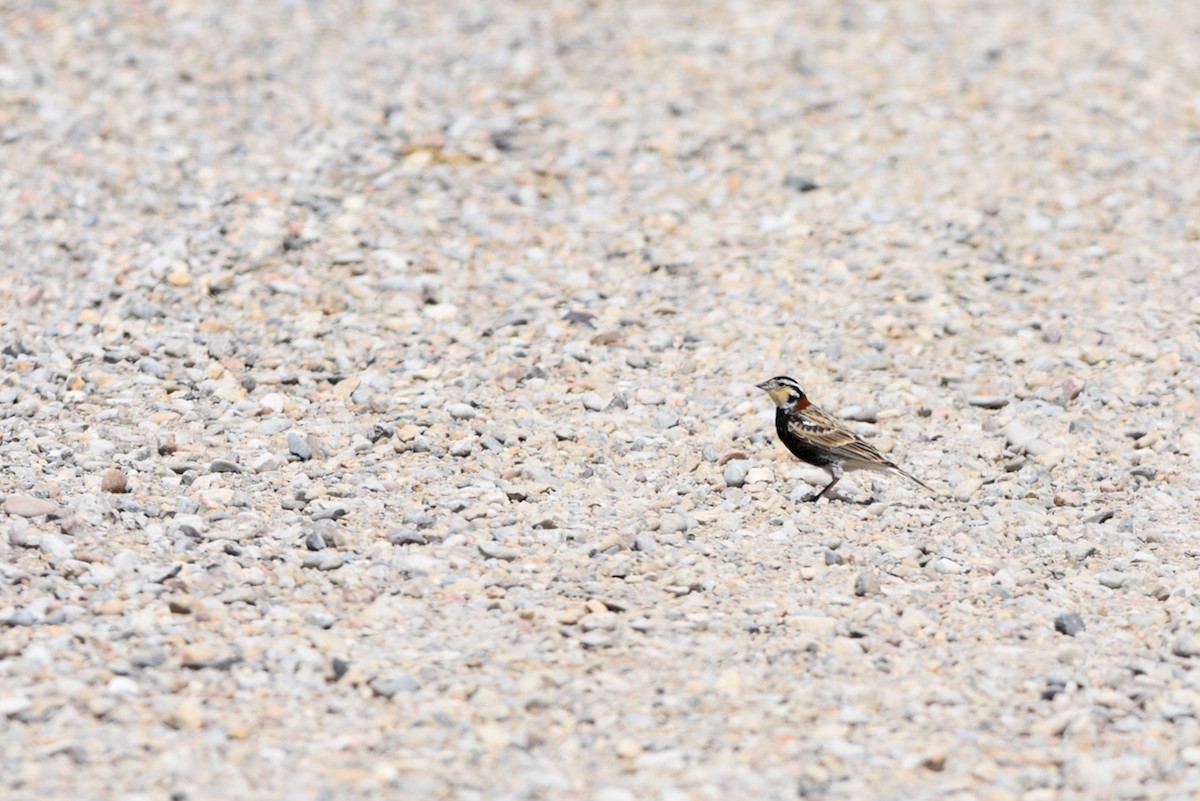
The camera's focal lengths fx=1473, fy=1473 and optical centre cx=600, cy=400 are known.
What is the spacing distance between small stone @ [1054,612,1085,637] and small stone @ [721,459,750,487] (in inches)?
106

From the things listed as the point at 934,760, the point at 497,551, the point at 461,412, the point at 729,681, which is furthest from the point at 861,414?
the point at 934,760

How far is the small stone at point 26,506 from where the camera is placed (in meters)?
9.40

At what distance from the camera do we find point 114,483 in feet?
32.4

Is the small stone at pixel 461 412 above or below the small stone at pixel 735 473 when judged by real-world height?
above

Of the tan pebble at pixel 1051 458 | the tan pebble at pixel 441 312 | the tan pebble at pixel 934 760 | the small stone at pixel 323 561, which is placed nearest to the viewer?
the tan pebble at pixel 934 760

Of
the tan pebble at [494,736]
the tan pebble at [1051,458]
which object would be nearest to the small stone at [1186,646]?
the tan pebble at [1051,458]

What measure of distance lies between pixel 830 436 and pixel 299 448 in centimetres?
385

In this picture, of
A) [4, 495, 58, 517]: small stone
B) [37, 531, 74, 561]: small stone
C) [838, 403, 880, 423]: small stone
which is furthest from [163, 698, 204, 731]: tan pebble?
[838, 403, 880, 423]: small stone

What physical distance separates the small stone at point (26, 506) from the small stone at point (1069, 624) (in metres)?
6.29

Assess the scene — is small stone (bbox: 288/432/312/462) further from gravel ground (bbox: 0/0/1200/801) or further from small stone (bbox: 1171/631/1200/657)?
small stone (bbox: 1171/631/1200/657)

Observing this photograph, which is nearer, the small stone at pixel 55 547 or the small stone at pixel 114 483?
the small stone at pixel 55 547

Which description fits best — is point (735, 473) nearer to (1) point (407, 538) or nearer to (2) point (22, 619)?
(1) point (407, 538)

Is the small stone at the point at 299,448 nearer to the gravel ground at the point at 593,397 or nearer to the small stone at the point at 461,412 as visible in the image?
the gravel ground at the point at 593,397

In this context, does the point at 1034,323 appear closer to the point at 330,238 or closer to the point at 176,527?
the point at 330,238
